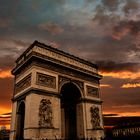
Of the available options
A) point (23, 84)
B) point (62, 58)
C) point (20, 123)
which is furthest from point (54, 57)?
point (20, 123)

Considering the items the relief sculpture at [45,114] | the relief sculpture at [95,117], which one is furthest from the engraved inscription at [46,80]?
the relief sculpture at [95,117]

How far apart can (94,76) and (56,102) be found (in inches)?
293

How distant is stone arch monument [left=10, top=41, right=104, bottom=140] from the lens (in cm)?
1706

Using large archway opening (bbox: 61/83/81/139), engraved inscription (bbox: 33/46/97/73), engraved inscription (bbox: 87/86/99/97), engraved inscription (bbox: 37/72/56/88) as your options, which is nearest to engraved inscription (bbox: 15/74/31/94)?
engraved inscription (bbox: 37/72/56/88)

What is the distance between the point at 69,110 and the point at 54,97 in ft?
17.1

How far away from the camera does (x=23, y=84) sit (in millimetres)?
19672

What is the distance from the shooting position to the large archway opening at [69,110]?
22.2 metres

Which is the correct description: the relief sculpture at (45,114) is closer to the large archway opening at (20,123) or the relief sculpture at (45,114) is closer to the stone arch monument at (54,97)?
the stone arch monument at (54,97)

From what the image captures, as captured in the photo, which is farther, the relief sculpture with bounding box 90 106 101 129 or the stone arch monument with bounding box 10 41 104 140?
the relief sculpture with bounding box 90 106 101 129

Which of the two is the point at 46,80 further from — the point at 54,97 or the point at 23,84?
the point at 23,84

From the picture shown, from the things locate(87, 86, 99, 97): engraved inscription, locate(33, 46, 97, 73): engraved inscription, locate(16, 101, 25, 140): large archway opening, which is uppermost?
locate(33, 46, 97, 73): engraved inscription

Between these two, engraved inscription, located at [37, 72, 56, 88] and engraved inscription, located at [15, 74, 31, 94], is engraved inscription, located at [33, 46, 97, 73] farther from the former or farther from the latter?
engraved inscription, located at [15, 74, 31, 94]

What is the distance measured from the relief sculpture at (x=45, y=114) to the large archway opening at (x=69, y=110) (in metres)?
4.35

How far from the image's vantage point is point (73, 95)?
22609 millimetres
